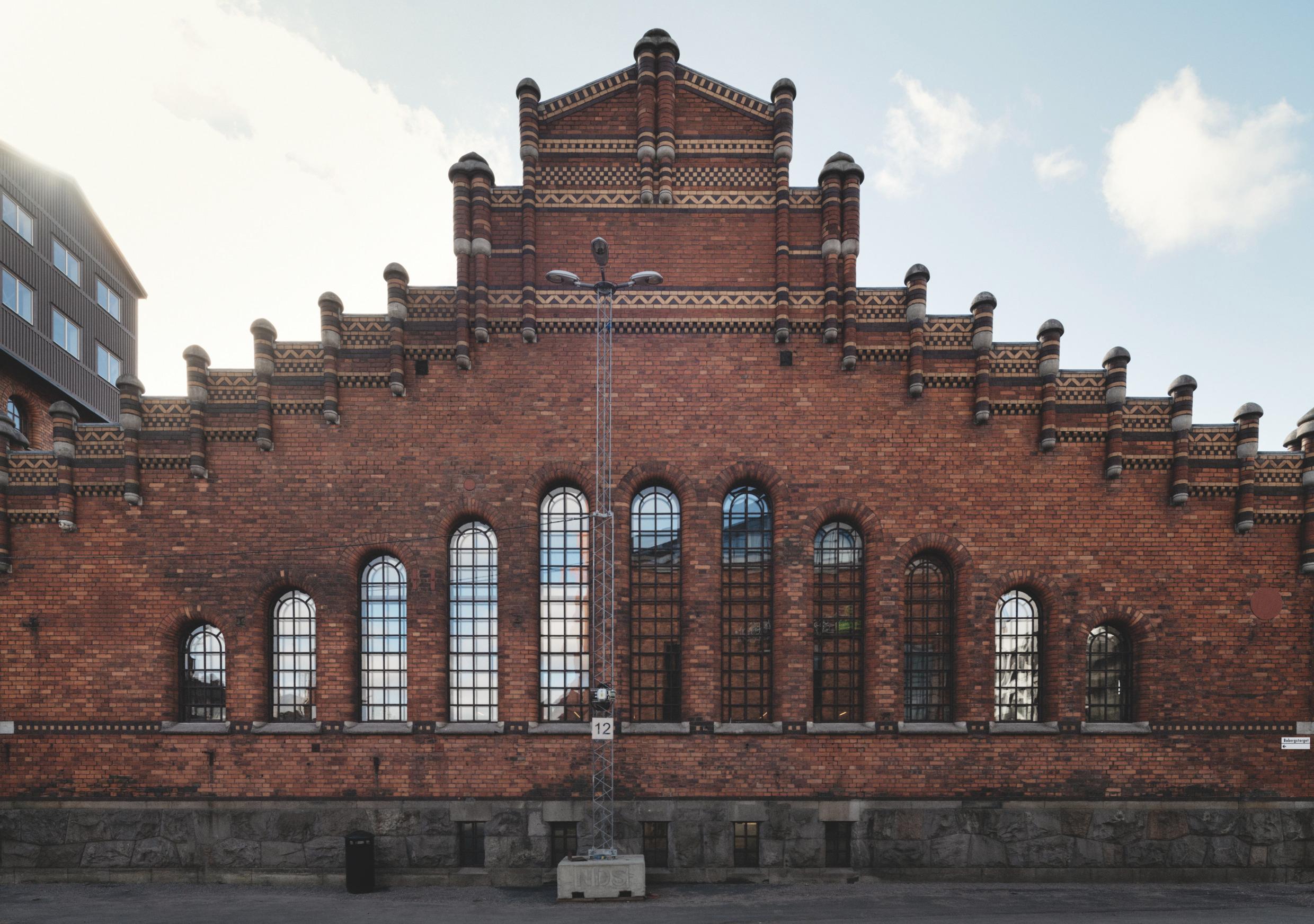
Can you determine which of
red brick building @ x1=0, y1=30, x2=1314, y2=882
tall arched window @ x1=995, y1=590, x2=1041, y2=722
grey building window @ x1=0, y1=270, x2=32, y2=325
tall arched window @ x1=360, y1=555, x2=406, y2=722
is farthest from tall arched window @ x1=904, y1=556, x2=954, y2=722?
grey building window @ x1=0, y1=270, x2=32, y2=325

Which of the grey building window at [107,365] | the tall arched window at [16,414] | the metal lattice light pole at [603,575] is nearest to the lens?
the metal lattice light pole at [603,575]

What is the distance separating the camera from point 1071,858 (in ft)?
40.9

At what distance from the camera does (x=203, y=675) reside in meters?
13.0

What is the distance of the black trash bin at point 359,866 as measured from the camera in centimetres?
1182

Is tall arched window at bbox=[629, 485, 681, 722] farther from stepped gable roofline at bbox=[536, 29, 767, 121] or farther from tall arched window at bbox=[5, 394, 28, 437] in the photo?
tall arched window at bbox=[5, 394, 28, 437]

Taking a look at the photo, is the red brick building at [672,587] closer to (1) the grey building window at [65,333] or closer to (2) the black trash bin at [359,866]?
(2) the black trash bin at [359,866]

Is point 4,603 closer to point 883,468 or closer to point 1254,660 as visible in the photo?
point 883,468

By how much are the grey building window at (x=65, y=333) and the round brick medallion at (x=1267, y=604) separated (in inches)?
1490

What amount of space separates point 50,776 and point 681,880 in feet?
42.3

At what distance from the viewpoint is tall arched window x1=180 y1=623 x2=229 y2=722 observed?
12.9 m

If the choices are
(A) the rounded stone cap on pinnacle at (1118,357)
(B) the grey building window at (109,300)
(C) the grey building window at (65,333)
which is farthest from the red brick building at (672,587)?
(B) the grey building window at (109,300)

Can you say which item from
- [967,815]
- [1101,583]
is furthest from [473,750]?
[1101,583]

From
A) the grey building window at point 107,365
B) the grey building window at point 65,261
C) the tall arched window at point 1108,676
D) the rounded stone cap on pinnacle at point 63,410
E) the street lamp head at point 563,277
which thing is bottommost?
the tall arched window at point 1108,676

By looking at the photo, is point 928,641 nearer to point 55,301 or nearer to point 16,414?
point 16,414
